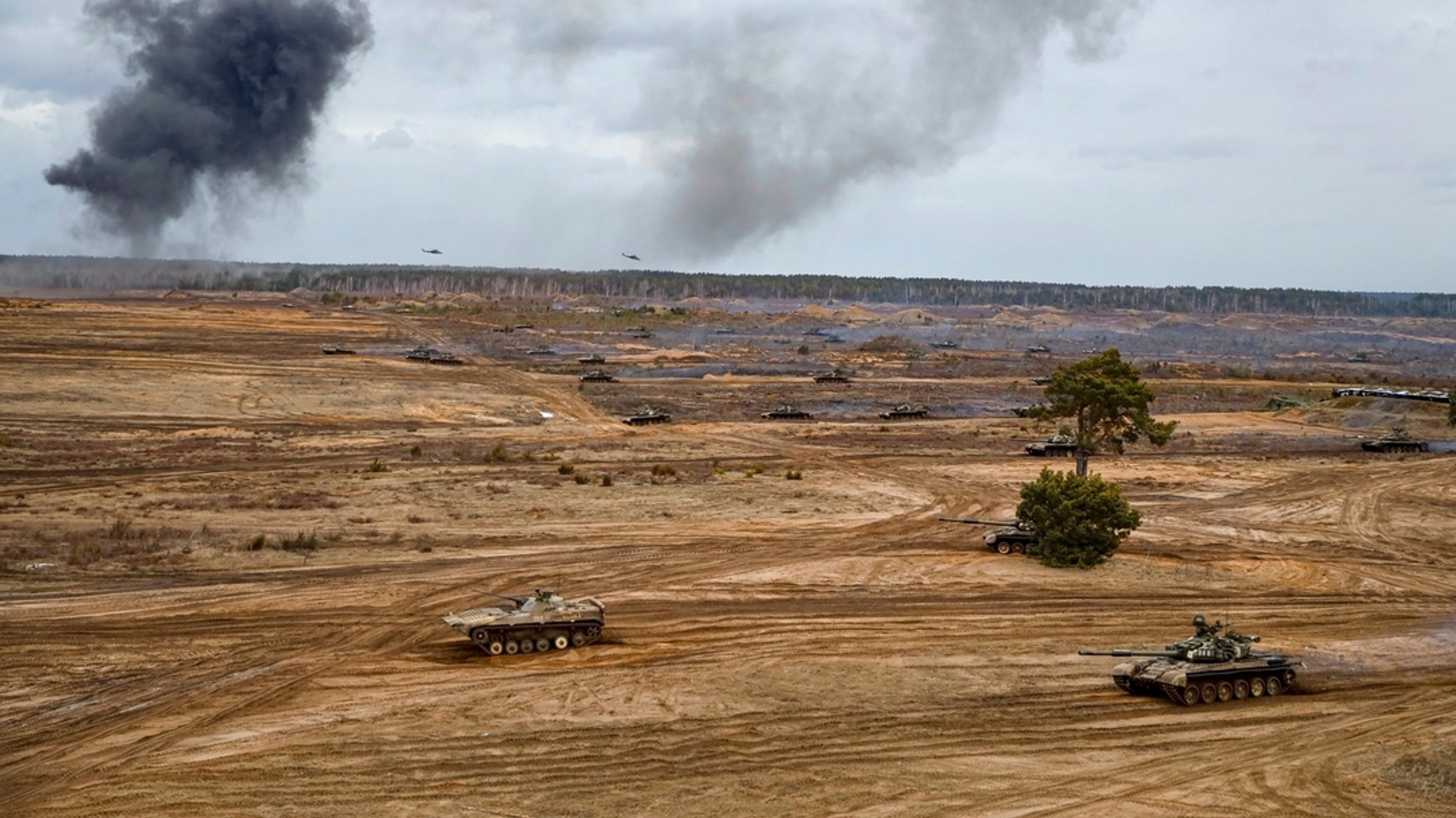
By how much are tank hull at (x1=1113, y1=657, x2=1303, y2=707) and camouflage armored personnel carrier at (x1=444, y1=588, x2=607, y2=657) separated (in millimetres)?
10619

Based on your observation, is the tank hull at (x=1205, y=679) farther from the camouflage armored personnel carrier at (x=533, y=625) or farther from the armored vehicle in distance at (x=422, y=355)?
the armored vehicle in distance at (x=422, y=355)

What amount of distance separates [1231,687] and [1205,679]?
654mm

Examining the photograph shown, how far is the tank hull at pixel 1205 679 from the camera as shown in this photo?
24.8 meters

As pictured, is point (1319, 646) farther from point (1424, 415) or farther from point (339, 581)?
point (1424, 415)

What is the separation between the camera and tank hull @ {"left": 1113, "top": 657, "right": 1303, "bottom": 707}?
24.8 meters

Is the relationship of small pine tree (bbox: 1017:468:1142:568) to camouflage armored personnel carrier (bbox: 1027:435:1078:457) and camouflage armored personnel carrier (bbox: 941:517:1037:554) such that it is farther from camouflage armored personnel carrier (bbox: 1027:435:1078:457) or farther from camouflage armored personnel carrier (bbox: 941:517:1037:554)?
camouflage armored personnel carrier (bbox: 1027:435:1078:457)

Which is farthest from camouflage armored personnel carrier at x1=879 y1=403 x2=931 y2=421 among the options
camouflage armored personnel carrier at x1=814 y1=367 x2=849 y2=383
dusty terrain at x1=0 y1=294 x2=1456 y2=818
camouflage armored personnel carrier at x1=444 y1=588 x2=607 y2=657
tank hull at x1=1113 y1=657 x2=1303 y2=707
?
tank hull at x1=1113 y1=657 x2=1303 y2=707

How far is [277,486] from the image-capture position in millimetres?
48781

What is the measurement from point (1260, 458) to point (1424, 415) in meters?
18.0

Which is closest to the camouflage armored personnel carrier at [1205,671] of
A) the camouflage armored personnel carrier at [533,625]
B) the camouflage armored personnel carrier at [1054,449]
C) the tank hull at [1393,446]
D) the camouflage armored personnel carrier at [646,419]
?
the camouflage armored personnel carrier at [533,625]

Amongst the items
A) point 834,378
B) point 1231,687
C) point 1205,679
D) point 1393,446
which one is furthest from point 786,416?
point 1205,679

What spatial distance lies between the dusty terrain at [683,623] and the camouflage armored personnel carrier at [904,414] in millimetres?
7815

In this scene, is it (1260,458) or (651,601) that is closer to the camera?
(651,601)

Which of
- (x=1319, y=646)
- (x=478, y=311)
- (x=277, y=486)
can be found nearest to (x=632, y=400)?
(x=277, y=486)
